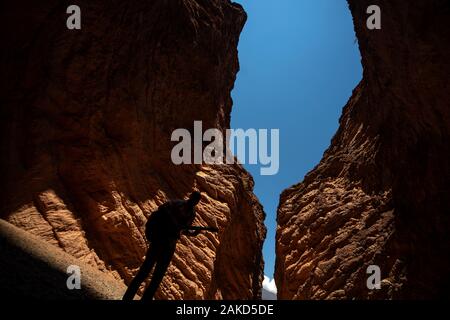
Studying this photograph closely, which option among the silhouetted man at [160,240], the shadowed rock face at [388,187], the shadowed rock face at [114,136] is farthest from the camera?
the shadowed rock face at [114,136]

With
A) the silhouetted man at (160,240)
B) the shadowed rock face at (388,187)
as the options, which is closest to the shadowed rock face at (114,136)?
the shadowed rock face at (388,187)

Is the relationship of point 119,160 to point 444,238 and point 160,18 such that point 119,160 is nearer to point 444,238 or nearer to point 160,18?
point 160,18

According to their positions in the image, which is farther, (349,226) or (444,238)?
(349,226)

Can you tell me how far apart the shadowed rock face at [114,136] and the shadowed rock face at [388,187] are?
321 centimetres

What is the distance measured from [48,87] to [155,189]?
5084mm

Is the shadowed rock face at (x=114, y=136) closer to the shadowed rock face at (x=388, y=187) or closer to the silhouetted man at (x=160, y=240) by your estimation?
the shadowed rock face at (x=388, y=187)

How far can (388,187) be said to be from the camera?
1592 cm

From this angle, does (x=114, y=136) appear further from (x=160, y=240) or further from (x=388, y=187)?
(x=388, y=187)

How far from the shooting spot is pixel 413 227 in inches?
572

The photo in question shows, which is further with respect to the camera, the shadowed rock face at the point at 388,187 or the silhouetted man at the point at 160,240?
the shadowed rock face at the point at 388,187

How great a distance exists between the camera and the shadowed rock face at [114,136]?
11.5 meters

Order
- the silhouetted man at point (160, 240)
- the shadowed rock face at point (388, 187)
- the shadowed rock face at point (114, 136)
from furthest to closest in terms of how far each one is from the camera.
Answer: the shadowed rock face at point (114, 136)
the shadowed rock face at point (388, 187)
the silhouetted man at point (160, 240)

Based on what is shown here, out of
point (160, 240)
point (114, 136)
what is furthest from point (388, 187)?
point (160, 240)
